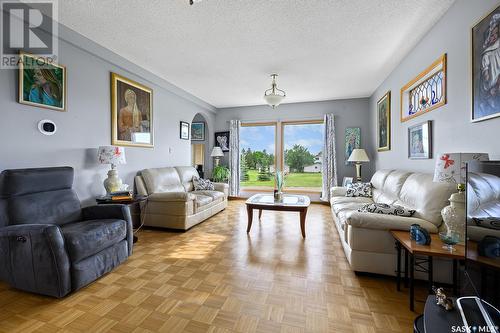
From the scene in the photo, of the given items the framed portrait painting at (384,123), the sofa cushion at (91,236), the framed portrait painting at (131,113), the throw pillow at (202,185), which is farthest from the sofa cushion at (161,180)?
the framed portrait painting at (384,123)

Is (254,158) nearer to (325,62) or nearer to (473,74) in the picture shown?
(325,62)

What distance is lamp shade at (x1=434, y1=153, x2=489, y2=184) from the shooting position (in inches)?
63.6

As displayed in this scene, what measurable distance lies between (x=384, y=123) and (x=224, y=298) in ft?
13.9

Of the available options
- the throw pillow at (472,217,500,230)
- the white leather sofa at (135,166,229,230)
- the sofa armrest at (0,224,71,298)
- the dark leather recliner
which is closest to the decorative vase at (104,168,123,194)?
the dark leather recliner

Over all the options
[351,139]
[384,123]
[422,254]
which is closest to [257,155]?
[351,139]

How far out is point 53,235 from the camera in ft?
5.63

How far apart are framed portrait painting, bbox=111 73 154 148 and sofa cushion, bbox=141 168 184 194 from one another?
0.51 meters

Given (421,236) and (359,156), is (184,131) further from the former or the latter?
(421,236)

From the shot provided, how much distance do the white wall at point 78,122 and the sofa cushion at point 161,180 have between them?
0.72 feet

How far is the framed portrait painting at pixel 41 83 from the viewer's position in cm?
225

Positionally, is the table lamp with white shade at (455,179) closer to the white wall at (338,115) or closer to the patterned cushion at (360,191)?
the patterned cushion at (360,191)

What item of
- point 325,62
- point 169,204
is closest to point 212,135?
point 169,204

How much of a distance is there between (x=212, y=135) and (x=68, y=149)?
4.00 metres

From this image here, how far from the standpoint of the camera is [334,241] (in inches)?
121
